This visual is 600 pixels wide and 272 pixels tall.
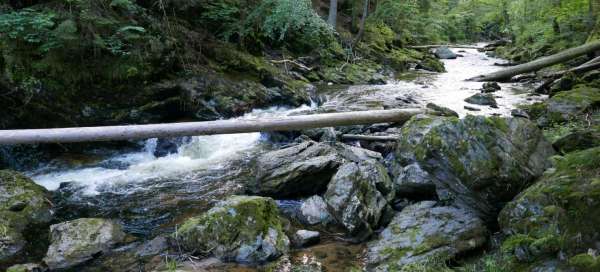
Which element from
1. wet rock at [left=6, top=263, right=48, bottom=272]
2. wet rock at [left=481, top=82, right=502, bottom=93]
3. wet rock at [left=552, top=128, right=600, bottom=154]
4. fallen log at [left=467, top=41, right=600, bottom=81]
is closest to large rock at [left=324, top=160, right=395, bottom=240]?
wet rock at [left=552, top=128, right=600, bottom=154]

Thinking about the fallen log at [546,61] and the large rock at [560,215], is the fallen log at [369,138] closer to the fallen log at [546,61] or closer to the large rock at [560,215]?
the large rock at [560,215]

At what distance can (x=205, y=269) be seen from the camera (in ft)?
15.6

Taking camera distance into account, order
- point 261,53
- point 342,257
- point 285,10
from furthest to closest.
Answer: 1. point 261,53
2. point 285,10
3. point 342,257

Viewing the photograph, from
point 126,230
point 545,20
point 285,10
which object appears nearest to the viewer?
point 126,230

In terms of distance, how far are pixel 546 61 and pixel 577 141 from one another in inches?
442

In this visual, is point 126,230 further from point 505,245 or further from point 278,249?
point 505,245

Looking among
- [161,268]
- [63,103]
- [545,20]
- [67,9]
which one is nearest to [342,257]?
[161,268]

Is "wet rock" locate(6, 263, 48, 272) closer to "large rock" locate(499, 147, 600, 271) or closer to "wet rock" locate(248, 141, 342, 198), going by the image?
"wet rock" locate(248, 141, 342, 198)

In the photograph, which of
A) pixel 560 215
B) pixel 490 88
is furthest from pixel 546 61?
pixel 560 215

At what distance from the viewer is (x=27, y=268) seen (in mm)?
4812

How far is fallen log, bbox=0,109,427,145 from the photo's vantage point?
6.47 meters

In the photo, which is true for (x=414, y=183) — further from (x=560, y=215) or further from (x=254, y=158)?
(x=254, y=158)

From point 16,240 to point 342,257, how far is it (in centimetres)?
465

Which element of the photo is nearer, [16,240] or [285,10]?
[16,240]
